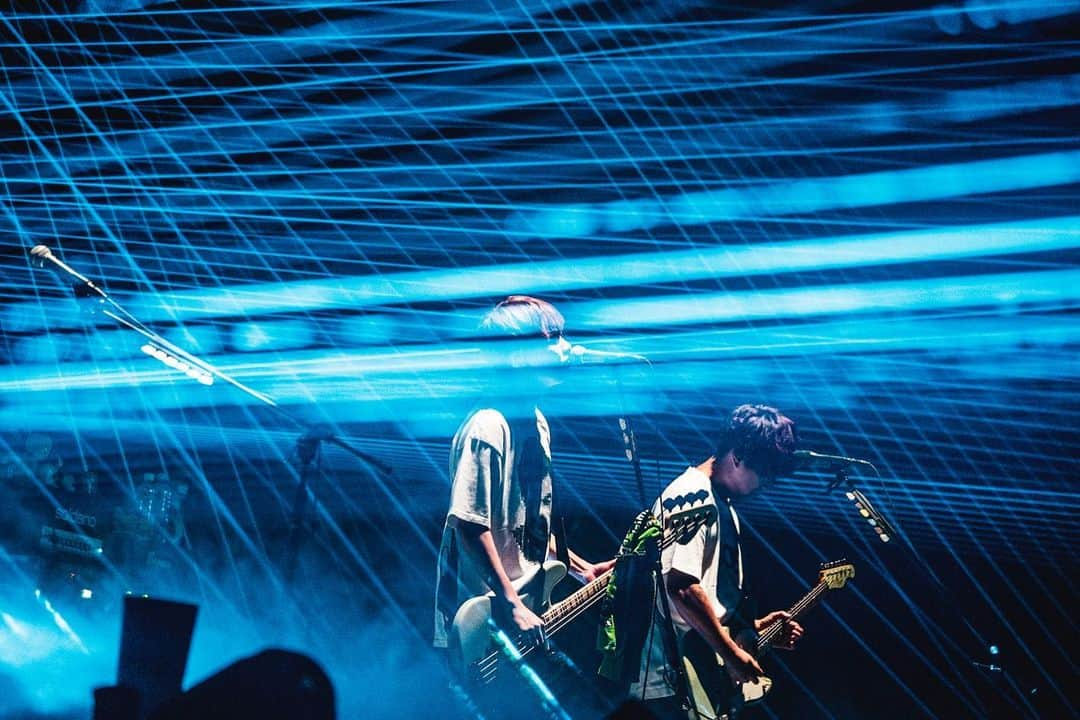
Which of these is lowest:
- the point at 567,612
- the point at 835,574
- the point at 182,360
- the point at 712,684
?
the point at 712,684

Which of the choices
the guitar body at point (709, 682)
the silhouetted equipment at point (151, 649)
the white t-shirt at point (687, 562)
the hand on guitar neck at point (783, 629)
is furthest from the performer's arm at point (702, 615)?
the silhouetted equipment at point (151, 649)

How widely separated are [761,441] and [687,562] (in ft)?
2.36

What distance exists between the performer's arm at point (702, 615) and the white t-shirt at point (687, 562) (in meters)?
0.04

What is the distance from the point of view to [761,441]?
363cm

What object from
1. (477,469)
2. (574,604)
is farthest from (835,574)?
(477,469)

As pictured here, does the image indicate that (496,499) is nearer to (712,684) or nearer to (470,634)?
(470,634)

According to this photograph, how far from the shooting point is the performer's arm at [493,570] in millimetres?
2766

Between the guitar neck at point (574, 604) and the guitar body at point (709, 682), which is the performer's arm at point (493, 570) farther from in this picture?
the guitar body at point (709, 682)

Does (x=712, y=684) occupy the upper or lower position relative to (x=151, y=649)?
upper

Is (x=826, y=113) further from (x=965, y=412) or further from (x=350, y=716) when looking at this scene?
(x=350, y=716)

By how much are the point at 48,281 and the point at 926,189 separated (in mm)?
6832

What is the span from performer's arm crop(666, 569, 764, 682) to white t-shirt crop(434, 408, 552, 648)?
0.60 meters

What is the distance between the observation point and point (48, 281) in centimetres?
686

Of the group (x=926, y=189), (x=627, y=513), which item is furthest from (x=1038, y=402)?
(x=627, y=513)
